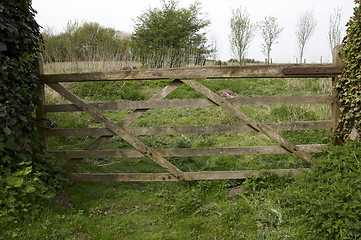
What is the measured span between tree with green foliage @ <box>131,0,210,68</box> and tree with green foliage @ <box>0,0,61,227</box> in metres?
14.5

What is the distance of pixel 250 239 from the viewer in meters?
3.04

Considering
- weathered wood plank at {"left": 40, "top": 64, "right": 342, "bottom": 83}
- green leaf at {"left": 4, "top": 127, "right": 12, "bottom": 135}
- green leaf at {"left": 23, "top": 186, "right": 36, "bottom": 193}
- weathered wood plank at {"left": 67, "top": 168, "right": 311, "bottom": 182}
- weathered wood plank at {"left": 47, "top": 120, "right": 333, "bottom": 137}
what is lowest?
weathered wood plank at {"left": 67, "top": 168, "right": 311, "bottom": 182}

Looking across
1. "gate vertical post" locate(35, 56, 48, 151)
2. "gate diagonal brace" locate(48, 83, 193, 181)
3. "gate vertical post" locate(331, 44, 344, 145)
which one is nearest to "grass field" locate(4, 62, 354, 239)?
"gate vertical post" locate(331, 44, 344, 145)

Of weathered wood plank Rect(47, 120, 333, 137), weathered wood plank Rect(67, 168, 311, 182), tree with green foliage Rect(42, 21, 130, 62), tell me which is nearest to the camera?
weathered wood plank Rect(47, 120, 333, 137)

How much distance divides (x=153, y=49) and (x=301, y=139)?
15.5 metres

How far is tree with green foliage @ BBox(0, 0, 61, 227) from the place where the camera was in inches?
122

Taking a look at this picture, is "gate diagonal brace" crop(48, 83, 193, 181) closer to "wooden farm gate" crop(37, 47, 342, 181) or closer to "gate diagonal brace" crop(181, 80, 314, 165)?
"wooden farm gate" crop(37, 47, 342, 181)

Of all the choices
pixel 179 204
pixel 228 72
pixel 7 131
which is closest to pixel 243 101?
pixel 228 72

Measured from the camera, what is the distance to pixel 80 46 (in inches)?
602

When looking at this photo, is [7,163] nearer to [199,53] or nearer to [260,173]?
[260,173]

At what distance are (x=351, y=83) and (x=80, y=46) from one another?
1494cm

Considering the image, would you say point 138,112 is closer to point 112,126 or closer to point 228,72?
point 112,126

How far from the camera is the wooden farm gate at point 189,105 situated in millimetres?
3893

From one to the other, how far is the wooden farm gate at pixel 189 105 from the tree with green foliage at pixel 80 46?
4506 mm
